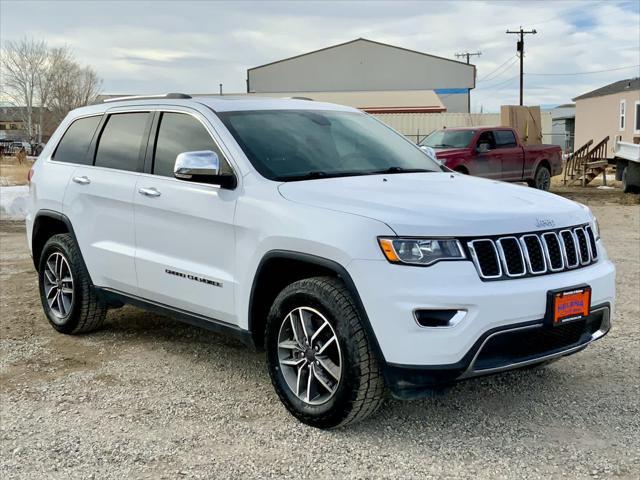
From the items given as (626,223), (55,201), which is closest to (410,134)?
(626,223)

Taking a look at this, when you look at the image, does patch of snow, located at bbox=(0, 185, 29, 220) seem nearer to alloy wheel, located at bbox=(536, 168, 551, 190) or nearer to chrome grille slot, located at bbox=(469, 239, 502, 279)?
alloy wheel, located at bbox=(536, 168, 551, 190)

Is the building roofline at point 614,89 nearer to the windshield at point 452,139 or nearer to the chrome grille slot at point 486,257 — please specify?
the windshield at point 452,139

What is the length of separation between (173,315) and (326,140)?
152 cm

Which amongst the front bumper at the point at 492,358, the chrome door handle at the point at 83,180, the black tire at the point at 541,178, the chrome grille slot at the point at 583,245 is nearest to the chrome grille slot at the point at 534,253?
the front bumper at the point at 492,358

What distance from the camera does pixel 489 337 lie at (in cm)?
342

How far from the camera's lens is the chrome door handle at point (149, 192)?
15.5ft

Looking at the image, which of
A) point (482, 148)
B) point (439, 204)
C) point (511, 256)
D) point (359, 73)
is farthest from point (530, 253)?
point (359, 73)

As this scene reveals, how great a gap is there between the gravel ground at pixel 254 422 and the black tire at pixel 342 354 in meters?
0.13

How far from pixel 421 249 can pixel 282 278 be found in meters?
1.03

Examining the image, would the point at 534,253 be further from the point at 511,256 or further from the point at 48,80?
the point at 48,80

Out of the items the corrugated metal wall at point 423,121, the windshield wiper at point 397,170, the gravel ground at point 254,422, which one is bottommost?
the gravel ground at point 254,422

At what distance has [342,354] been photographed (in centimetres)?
362

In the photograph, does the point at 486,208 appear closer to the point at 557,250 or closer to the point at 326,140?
the point at 557,250

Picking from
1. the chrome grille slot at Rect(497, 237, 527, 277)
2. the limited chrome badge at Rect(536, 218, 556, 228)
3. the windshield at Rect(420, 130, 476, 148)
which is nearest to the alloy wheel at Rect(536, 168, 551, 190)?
the windshield at Rect(420, 130, 476, 148)
